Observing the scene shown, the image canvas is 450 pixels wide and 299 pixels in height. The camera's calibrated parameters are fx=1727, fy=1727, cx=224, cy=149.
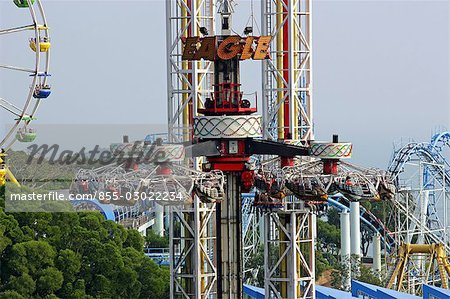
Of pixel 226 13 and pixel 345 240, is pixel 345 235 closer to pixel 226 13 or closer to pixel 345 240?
pixel 345 240

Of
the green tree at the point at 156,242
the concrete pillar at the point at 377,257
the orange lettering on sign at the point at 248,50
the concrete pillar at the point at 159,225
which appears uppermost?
the orange lettering on sign at the point at 248,50

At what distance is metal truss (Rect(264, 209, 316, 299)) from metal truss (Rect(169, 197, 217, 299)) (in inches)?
49.6

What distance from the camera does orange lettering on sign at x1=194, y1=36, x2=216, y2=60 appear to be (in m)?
30.4

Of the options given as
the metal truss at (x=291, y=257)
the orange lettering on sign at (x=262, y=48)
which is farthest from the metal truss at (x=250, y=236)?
the orange lettering on sign at (x=262, y=48)

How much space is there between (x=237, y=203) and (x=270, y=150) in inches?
63.8

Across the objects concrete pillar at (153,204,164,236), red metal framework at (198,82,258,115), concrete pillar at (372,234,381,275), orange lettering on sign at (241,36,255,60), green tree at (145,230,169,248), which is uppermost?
orange lettering on sign at (241,36,255,60)

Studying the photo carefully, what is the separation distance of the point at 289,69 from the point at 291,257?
413cm

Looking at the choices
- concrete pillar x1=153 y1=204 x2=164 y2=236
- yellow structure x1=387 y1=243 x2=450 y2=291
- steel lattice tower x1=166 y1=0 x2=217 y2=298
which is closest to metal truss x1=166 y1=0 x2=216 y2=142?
steel lattice tower x1=166 y1=0 x2=217 y2=298

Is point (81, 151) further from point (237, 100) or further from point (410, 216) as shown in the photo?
point (410, 216)

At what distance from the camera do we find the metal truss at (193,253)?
1502 inches

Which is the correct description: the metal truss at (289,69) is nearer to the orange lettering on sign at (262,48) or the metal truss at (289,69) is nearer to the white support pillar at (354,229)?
the orange lettering on sign at (262,48)

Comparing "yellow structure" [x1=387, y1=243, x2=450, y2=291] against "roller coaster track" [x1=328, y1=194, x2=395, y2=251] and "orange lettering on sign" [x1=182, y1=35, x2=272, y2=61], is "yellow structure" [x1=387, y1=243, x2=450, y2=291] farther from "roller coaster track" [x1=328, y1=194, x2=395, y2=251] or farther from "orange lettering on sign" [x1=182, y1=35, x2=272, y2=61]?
"orange lettering on sign" [x1=182, y1=35, x2=272, y2=61]

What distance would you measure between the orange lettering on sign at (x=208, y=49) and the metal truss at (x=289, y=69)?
741cm

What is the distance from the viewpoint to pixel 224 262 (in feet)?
99.8
